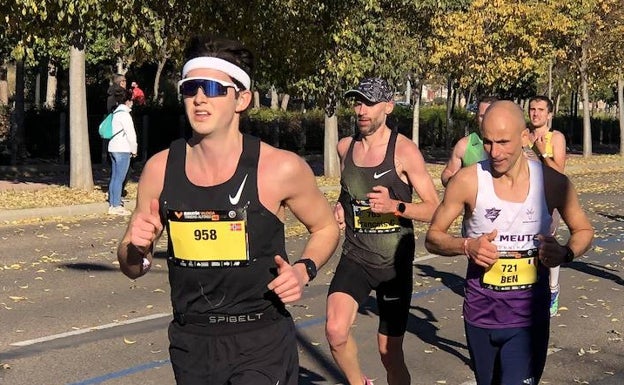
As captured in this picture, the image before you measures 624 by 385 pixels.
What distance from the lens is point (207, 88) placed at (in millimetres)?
3742

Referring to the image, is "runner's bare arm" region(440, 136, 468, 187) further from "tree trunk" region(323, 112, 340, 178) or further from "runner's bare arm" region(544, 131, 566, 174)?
"tree trunk" region(323, 112, 340, 178)

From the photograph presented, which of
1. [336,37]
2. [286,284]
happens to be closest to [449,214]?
[286,284]

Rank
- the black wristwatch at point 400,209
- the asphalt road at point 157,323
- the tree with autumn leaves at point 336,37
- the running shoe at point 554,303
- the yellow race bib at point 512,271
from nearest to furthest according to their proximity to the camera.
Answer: the yellow race bib at point 512,271
the black wristwatch at point 400,209
the asphalt road at point 157,323
the running shoe at point 554,303
the tree with autumn leaves at point 336,37

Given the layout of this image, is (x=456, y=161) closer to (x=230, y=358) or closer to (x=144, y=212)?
(x=144, y=212)

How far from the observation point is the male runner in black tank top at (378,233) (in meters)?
6.05

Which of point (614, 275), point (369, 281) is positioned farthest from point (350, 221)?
point (614, 275)

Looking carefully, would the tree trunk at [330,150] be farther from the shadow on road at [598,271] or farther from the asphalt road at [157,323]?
the shadow on road at [598,271]

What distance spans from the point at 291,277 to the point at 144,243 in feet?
1.76

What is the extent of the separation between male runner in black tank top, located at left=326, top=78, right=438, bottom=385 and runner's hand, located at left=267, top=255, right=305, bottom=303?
227 centimetres

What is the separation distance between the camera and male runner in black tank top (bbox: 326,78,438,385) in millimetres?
6051

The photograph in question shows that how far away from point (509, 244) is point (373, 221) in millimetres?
1562

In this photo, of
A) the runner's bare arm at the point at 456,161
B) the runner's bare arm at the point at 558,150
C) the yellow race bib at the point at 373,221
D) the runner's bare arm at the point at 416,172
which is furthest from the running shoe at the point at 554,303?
the yellow race bib at the point at 373,221

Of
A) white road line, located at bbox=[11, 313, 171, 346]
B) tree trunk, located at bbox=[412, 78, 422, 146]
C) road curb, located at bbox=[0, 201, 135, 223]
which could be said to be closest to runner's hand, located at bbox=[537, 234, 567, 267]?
white road line, located at bbox=[11, 313, 171, 346]

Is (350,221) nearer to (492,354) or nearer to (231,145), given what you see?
(492,354)
